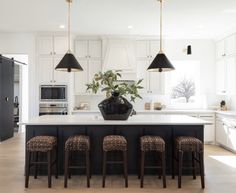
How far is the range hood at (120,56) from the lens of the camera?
7051 millimetres

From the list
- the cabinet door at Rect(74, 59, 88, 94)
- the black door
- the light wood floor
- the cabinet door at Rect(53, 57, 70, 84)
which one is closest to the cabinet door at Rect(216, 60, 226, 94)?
the light wood floor

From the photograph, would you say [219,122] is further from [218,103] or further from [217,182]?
[217,182]

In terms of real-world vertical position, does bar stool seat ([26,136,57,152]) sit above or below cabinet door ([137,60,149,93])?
below

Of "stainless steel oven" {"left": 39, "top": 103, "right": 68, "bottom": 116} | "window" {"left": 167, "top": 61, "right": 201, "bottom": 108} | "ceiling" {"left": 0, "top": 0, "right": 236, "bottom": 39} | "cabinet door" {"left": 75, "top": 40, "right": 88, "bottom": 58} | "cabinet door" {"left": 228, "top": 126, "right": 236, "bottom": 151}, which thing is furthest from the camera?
"window" {"left": 167, "top": 61, "right": 201, "bottom": 108}

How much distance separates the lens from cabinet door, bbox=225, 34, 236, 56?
6340 millimetres

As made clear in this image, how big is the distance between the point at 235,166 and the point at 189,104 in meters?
2.99

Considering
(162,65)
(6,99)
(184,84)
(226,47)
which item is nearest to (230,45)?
(226,47)

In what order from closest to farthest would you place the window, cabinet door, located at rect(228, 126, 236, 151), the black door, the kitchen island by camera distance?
the kitchen island < cabinet door, located at rect(228, 126, 236, 151) < the black door < the window

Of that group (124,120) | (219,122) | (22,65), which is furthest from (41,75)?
(219,122)

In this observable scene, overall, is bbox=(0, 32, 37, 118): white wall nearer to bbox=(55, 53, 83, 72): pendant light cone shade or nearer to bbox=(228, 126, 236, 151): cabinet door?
bbox=(55, 53, 83, 72): pendant light cone shade

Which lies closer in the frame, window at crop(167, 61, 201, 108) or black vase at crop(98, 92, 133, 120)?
black vase at crop(98, 92, 133, 120)

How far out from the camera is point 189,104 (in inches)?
304

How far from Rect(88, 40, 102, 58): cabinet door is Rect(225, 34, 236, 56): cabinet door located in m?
3.21

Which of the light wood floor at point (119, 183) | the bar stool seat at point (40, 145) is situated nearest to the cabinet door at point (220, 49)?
the light wood floor at point (119, 183)
